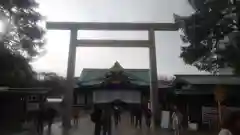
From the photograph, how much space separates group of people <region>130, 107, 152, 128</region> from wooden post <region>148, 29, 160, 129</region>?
0.11 meters

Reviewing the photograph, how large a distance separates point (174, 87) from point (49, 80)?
2596mm

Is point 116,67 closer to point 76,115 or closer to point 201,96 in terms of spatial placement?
point 76,115

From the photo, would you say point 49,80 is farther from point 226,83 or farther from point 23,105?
point 226,83

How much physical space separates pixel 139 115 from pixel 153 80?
919 mm

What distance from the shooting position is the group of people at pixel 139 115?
6191 millimetres

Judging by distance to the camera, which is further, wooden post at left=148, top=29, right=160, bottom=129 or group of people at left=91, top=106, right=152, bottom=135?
wooden post at left=148, top=29, right=160, bottom=129

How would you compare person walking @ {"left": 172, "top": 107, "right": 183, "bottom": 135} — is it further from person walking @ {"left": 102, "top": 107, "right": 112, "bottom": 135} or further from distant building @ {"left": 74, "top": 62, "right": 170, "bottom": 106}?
person walking @ {"left": 102, "top": 107, "right": 112, "bottom": 135}

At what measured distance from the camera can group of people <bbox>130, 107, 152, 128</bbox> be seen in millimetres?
6191

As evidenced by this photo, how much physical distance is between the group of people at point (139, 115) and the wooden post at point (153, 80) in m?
0.11

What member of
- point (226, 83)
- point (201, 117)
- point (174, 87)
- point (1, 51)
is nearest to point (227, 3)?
point (226, 83)

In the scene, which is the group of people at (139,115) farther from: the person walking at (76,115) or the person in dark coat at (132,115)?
the person walking at (76,115)

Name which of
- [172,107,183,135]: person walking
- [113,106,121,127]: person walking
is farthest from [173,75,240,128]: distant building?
[113,106,121,127]: person walking

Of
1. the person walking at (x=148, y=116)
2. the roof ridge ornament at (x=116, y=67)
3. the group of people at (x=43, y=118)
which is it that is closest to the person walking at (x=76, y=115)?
the group of people at (x=43, y=118)

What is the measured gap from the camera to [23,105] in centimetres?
618
